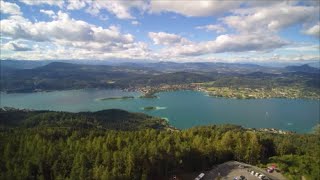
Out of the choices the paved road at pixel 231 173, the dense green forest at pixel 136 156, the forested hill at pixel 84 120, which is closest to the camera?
the dense green forest at pixel 136 156

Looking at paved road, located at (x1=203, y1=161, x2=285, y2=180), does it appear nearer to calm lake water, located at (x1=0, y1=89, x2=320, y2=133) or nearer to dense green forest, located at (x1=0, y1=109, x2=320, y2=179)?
dense green forest, located at (x1=0, y1=109, x2=320, y2=179)

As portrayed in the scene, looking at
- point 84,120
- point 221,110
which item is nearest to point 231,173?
point 84,120

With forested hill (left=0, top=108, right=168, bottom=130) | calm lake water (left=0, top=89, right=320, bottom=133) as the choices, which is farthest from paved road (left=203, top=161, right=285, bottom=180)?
calm lake water (left=0, top=89, right=320, bottom=133)

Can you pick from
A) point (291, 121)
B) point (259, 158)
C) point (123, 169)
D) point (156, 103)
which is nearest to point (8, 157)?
point (123, 169)

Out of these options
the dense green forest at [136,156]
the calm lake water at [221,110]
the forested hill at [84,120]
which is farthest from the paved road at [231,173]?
the calm lake water at [221,110]

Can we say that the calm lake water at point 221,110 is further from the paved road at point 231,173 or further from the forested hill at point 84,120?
the paved road at point 231,173

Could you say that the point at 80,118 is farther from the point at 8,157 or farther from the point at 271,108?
the point at 271,108

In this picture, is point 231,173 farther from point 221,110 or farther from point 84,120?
point 221,110

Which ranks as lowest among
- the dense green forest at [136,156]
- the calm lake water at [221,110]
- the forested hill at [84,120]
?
the calm lake water at [221,110]

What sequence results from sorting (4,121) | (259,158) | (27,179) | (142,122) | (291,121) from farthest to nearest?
(291,121), (142,122), (4,121), (259,158), (27,179)
